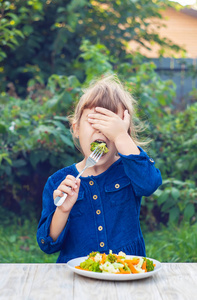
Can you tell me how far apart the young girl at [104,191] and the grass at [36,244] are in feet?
4.33

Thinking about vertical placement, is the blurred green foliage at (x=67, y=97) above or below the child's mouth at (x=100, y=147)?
below

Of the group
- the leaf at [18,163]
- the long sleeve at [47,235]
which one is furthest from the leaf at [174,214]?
the long sleeve at [47,235]

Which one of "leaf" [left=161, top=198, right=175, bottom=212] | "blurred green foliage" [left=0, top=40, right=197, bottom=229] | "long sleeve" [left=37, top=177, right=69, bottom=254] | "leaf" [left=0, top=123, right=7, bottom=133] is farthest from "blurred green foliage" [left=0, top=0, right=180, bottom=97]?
"long sleeve" [left=37, top=177, right=69, bottom=254]

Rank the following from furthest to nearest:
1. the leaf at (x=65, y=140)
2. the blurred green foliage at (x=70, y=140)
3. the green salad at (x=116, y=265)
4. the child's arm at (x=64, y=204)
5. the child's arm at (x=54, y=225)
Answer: the blurred green foliage at (x=70, y=140), the leaf at (x=65, y=140), the child's arm at (x=54, y=225), the child's arm at (x=64, y=204), the green salad at (x=116, y=265)

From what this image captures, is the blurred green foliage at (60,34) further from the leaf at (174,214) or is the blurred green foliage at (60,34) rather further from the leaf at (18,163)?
the leaf at (174,214)

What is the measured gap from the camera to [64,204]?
160 cm

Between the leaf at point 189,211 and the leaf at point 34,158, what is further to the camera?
the leaf at point 34,158

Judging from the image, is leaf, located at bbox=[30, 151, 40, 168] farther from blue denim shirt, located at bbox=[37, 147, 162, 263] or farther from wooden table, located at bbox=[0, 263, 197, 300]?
wooden table, located at bbox=[0, 263, 197, 300]

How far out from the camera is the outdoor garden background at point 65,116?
3.28m

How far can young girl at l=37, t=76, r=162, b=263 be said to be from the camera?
167 centimetres

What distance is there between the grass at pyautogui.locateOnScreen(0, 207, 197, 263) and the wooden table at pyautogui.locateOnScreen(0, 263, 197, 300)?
1713mm

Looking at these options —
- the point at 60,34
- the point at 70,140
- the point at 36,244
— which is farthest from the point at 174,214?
the point at 60,34

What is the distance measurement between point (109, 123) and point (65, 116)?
1956 millimetres

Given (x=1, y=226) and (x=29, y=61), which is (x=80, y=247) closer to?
(x=1, y=226)
